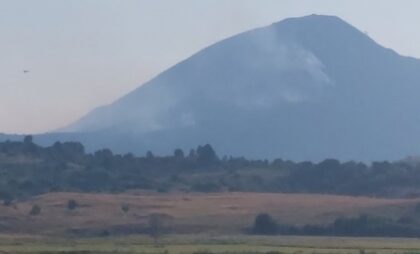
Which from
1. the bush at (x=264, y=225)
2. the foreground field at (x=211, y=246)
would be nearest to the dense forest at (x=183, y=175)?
the bush at (x=264, y=225)

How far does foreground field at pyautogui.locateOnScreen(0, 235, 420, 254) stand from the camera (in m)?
→ 71.2

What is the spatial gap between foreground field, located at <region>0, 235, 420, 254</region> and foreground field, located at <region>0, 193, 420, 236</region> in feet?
47.1

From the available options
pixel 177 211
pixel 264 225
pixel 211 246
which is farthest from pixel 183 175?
pixel 211 246

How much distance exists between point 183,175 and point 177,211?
38.8m

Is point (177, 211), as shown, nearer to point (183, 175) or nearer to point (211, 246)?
point (211, 246)

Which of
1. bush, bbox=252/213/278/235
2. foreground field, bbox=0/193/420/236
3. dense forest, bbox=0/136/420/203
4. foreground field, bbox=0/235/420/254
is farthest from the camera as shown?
dense forest, bbox=0/136/420/203

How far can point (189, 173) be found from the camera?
15488 centimetres

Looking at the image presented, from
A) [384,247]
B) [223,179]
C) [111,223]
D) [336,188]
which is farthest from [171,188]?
[384,247]

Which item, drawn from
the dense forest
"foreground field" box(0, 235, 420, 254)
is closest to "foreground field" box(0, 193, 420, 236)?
the dense forest

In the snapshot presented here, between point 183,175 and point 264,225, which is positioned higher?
point 183,175

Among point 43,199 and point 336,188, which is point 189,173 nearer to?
point 336,188

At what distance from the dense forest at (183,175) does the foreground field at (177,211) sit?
38.1ft

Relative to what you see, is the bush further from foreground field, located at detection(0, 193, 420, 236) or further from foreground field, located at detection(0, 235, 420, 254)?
foreground field, located at detection(0, 235, 420, 254)

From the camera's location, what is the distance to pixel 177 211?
113625 mm
